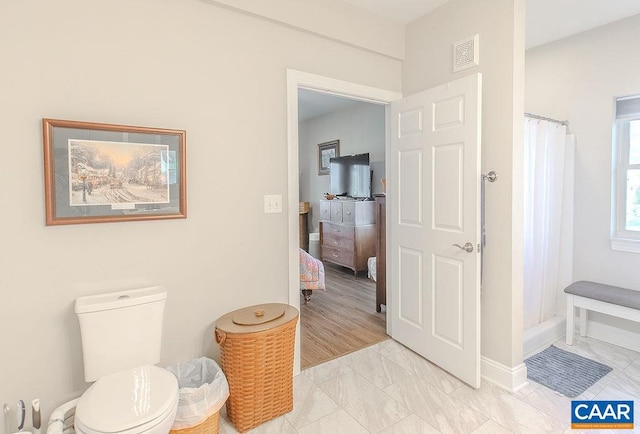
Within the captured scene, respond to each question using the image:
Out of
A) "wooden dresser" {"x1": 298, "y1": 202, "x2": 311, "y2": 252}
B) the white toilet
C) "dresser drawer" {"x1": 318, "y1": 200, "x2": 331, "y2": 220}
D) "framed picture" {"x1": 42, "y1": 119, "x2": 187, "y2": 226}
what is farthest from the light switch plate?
"wooden dresser" {"x1": 298, "y1": 202, "x2": 311, "y2": 252}

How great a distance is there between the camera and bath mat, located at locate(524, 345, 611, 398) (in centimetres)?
221

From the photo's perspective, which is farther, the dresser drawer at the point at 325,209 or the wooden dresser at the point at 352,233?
the dresser drawer at the point at 325,209

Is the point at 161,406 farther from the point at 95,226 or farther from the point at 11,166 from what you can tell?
the point at 11,166

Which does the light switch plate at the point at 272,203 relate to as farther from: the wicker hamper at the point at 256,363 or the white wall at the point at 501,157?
the white wall at the point at 501,157

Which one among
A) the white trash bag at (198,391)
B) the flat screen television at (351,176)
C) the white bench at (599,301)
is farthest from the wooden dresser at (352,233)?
the white trash bag at (198,391)

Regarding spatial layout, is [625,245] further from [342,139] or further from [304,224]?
[304,224]

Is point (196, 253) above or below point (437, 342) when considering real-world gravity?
above

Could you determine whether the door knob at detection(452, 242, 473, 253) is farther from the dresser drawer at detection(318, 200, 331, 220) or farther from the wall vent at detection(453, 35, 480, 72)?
the dresser drawer at detection(318, 200, 331, 220)

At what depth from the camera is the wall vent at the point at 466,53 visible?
2.25 meters

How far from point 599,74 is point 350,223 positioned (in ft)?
10.5

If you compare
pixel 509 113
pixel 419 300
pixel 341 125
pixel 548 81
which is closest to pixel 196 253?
pixel 419 300

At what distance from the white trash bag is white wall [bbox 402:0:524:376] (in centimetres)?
173

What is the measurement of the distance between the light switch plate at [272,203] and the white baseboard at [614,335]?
9.47 feet

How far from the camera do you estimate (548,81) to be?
3.25 m
